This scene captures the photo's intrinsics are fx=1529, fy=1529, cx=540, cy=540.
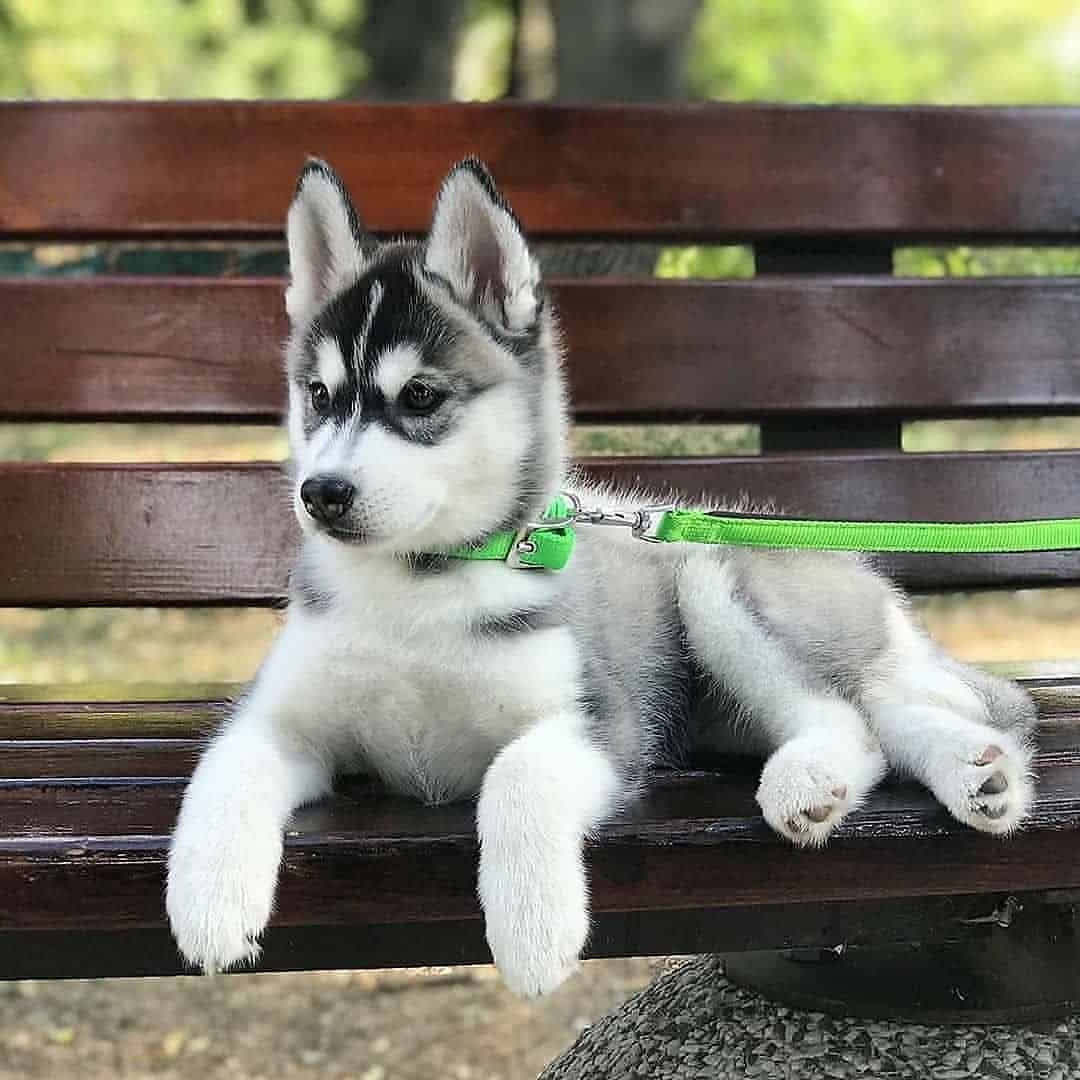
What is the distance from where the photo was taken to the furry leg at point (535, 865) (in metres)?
1.81

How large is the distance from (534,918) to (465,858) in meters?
0.15

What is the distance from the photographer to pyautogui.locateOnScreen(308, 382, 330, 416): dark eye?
2.31 meters

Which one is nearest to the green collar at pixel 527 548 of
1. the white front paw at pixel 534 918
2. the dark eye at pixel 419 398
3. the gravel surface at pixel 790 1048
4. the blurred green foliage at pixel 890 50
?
the dark eye at pixel 419 398

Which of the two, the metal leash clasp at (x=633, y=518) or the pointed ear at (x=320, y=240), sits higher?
the pointed ear at (x=320, y=240)

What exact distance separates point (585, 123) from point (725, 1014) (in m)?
1.97

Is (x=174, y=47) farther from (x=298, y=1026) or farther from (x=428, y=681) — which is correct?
(x=428, y=681)

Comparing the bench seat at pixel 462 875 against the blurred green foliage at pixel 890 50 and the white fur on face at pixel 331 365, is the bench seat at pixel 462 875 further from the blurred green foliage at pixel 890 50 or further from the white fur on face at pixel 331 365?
the blurred green foliage at pixel 890 50

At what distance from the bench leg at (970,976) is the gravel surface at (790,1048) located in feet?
0.09

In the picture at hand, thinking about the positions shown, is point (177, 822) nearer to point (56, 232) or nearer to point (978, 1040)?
point (978, 1040)

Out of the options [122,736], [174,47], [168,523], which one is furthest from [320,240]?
[174,47]

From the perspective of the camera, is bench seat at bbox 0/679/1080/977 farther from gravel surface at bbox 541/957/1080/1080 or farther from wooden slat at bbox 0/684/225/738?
wooden slat at bbox 0/684/225/738

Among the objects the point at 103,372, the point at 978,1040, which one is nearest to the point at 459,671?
the point at 978,1040

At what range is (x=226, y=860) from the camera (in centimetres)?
185

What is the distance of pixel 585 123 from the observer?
347cm
